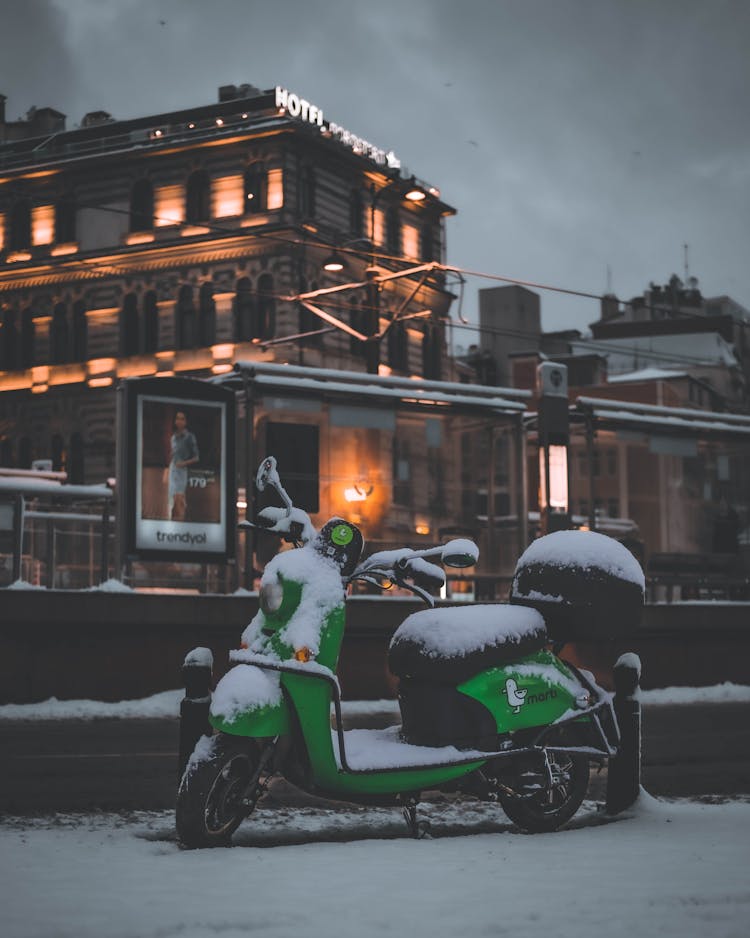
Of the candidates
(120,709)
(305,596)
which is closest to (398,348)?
(120,709)

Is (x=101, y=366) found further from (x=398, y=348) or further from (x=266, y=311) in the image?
(x=398, y=348)

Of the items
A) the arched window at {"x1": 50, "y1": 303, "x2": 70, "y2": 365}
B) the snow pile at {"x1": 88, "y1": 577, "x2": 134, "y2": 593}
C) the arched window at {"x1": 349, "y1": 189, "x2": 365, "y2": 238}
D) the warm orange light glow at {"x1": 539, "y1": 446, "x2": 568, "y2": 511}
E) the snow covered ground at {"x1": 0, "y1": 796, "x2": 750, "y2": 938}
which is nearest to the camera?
the snow covered ground at {"x1": 0, "y1": 796, "x2": 750, "y2": 938}

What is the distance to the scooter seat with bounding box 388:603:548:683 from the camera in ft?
21.6

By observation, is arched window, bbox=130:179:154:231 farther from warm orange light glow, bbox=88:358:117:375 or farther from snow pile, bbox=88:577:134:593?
snow pile, bbox=88:577:134:593

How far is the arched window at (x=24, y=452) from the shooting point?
164 feet

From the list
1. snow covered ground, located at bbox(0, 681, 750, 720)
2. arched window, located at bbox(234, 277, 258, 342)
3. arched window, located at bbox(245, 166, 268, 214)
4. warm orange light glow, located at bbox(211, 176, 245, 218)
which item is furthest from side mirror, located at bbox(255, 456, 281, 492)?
warm orange light glow, located at bbox(211, 176, 245, 218)

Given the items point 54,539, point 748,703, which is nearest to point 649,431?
point 748,703

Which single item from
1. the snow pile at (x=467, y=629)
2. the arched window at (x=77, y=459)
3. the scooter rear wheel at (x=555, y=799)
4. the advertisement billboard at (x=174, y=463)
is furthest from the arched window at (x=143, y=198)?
the scooter rear wheel at (x=555, y=799)

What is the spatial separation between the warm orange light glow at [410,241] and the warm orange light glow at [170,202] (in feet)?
29.5

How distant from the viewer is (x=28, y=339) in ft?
169

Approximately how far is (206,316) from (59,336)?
6182 millimetres

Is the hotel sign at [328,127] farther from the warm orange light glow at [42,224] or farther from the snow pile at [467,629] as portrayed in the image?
the snow pile at [467,629]

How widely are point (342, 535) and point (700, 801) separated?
3.08 m

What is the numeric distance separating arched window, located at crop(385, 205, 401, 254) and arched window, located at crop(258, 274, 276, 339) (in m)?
6.37
